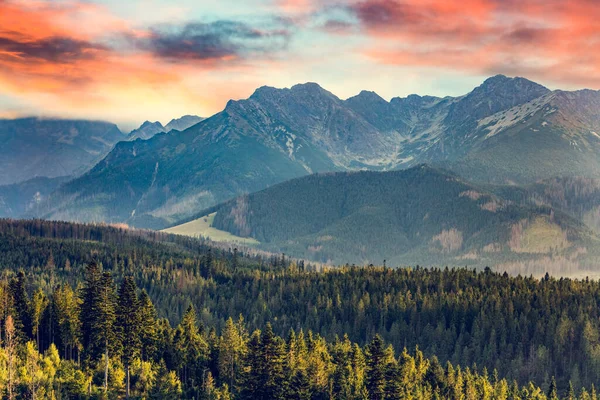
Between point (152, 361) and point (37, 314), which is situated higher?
point (37, 314)

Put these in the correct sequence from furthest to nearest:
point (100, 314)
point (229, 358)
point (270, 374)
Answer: point (229, 358)
point (270, 374)
point (100, 314)

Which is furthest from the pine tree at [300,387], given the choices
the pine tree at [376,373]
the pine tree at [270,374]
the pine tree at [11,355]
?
the pine tree at [11,355]

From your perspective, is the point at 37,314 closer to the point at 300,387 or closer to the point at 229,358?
the point at 229,358

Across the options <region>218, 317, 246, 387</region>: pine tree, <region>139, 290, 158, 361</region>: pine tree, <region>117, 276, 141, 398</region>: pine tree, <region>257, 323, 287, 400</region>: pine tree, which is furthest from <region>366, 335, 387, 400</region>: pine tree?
<region>117, 276, 141, 398</region>: pine tree

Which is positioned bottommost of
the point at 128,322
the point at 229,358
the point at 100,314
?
the point at 229,358

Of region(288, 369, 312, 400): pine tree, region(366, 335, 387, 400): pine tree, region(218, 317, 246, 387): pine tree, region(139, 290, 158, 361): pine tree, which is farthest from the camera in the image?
region(218, 317, 246, 387): pine tree

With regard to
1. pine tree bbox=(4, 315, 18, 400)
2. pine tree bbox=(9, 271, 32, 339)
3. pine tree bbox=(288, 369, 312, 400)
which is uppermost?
pine tree bbox=(9, 271, 32, 339)

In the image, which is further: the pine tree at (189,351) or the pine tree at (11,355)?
the pine tree at (189,351)

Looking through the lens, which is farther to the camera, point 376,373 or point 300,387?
point 376,373

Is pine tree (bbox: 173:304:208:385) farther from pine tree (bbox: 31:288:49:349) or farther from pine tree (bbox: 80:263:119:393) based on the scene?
pine tree (bbox: 31:288:49:349)

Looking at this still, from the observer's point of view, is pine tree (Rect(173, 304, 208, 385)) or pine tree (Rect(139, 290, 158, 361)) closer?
pine tree (Rect(139, 290, 158, 361))

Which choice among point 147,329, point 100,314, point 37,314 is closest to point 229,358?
point 147,329

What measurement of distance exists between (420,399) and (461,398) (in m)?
14.7

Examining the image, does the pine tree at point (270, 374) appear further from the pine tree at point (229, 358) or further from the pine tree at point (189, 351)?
the pine tree at point (189, 351)
